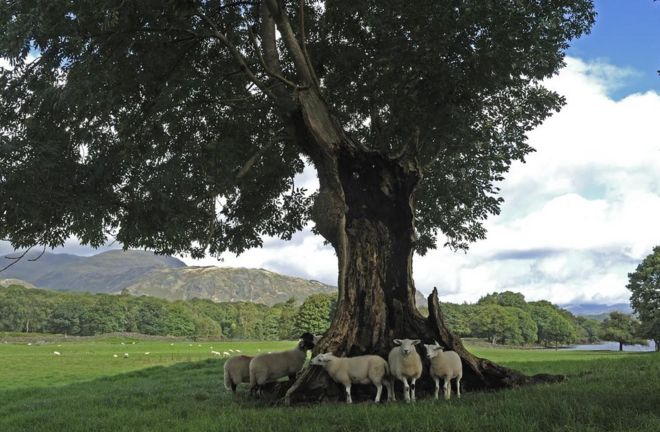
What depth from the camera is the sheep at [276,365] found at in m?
15.2

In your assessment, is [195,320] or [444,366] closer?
[444,366]

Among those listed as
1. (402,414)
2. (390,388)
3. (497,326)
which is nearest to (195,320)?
(497,326)

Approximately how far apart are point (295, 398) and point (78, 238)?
9.09 m

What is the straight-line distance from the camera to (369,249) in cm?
1534

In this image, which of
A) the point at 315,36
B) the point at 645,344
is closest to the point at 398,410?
the point at 315,36

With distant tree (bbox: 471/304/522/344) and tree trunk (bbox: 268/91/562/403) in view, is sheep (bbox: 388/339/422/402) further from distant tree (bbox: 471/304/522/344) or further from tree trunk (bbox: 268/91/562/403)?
distant tree (bbox: 471/304/522/344)

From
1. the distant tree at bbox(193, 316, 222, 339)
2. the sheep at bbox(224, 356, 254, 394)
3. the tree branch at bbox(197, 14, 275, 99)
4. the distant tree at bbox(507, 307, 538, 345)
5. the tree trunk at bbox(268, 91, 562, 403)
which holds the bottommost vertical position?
the distant tree at bbox(193, 316, 222, 339)

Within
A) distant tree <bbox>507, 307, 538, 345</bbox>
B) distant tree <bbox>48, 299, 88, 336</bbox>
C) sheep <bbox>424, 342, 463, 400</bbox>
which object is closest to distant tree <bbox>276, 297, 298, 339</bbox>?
distant tree <bbox>48, 299, 88, 336</bbox>

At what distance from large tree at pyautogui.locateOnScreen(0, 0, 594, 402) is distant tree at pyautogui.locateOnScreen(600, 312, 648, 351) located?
95.7 m

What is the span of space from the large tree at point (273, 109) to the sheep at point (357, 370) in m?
0.70

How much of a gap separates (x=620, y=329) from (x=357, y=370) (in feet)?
342

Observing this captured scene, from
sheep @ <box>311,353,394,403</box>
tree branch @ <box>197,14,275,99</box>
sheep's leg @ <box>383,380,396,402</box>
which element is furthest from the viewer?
tree branch @ <box>197,14,275,99</box>

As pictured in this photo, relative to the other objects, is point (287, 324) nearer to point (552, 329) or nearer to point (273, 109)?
point (552, 329)

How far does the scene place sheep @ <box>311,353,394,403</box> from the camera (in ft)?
42.3
